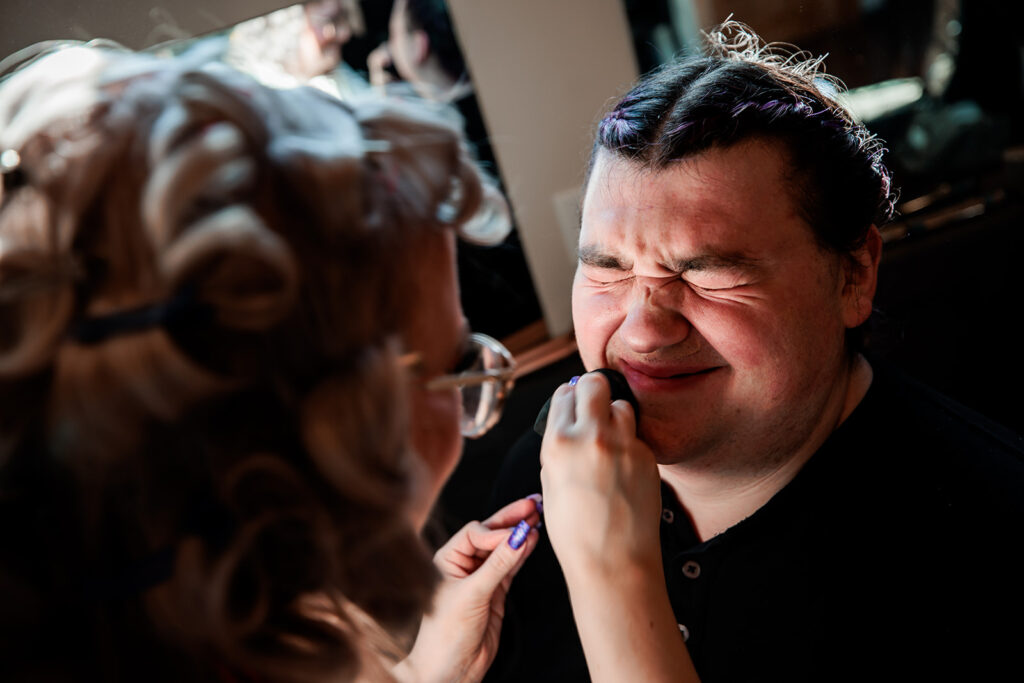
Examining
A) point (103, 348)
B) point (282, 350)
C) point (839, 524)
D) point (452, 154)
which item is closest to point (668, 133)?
point (452, 154)

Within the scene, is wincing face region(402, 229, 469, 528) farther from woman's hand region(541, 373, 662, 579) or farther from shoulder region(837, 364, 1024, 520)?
shoulder region(837, 364, 1024, 520)

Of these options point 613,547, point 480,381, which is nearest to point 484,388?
point 480,381

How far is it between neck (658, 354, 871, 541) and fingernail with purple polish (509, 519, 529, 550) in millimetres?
272

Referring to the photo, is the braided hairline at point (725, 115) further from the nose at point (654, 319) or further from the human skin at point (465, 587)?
the human skin at point (465, 587)

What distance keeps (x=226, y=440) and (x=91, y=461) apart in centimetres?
9

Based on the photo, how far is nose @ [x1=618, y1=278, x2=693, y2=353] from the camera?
3.57ft

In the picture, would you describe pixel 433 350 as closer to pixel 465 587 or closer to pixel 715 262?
pixel 715 262

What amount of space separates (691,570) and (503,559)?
12.2 inches

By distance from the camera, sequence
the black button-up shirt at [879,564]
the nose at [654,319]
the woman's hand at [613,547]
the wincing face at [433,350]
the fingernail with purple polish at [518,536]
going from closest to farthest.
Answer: the wincing face at [433,350]
the woman's hand at [613,547]
the black button-up shirt at [879,564]
the nose at [654,319]
the fingernail with purple polish at [518,536]

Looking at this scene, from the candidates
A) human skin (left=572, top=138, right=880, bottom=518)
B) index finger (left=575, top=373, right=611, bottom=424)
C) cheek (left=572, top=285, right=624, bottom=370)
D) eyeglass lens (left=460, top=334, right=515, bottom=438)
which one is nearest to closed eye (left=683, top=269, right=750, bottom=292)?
human skin (left=572, top=138, right=880, bottom=518)

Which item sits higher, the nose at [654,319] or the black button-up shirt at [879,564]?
the nose at [654,319]

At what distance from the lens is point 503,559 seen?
1.22 m

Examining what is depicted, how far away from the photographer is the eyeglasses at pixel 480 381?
2.58 ft

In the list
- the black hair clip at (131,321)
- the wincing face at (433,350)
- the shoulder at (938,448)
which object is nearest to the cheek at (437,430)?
the wincing face at (433,350)
